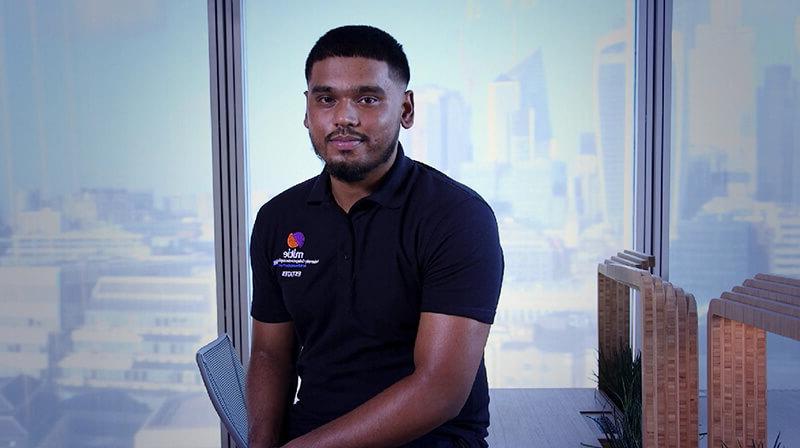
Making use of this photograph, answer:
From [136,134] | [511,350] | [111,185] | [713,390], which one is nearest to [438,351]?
[713,390]

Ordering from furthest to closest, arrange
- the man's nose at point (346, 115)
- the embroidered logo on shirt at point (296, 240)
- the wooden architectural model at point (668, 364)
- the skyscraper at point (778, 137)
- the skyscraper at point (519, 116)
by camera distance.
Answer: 1. the skyscraper at point (519, 116)
2. the skyscraper at point (778, 137)
3. the wooden architectural model at point (668, 364)
4. the embroidered logo on shirt at point (296, 240)
5. the man's nose at point (346, 115)

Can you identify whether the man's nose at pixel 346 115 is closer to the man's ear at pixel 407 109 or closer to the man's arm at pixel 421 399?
the man's ear at pixel 407 109

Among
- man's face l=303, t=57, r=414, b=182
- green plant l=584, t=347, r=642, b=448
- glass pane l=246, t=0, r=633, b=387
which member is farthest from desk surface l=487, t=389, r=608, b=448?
man's face l=303, t=57, r=414, b=182

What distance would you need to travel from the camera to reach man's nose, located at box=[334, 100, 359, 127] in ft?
5.05

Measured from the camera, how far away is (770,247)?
3.19 meters

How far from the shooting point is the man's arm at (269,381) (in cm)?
165

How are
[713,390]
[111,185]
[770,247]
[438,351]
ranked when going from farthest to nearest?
[770,247] < [111,185] < [713,390] < [438,351]

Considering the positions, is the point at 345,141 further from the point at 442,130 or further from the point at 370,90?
the point at 442,130

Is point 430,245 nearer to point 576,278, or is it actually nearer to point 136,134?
point 136,134

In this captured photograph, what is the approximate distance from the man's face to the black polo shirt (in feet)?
0.25

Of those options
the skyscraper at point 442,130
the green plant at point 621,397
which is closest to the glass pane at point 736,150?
the green plant at point 621,397

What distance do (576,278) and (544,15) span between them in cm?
116

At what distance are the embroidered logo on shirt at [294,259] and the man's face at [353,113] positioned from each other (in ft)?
0.53

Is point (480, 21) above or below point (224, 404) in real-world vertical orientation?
above
